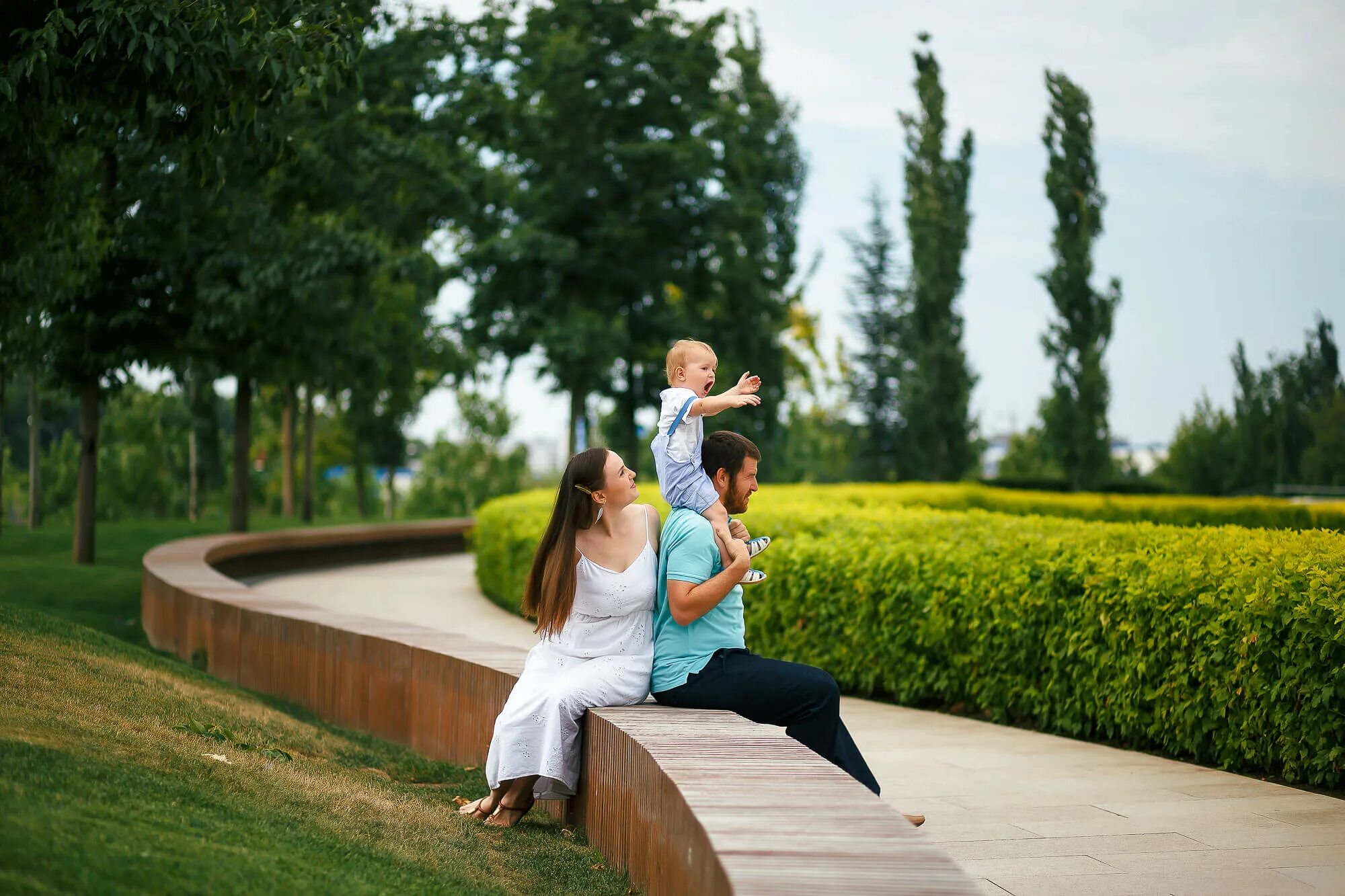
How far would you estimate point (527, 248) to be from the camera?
98.5ft

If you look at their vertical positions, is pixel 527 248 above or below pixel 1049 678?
above

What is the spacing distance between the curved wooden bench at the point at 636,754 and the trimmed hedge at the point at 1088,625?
3.11 meters

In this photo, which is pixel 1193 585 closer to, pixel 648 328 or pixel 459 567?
pixel 459 567

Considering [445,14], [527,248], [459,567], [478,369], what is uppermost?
[445,14]

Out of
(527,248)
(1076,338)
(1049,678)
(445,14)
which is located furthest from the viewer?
(1076,338)

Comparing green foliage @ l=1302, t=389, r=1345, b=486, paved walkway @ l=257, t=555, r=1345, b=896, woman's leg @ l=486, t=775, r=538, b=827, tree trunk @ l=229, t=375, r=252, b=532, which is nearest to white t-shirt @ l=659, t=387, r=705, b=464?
woman's leg @ l=486, t=775, r=538, b=827

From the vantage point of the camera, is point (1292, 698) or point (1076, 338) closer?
point (1292, 698)

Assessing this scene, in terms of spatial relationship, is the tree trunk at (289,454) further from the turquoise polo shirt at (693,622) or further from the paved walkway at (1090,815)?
the turquoise polo shirt at (693,622)

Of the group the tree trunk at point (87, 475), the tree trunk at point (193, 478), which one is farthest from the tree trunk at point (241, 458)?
the tree trunk at point (193, 478)

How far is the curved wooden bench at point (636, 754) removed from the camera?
3.25 meters

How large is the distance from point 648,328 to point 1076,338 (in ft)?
35.7

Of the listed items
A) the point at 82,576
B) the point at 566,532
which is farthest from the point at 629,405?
the point at 566,532

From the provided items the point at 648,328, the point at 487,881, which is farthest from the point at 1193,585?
the point at 648,328

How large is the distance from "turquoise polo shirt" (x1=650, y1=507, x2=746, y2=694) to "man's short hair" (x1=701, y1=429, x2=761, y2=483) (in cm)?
24
